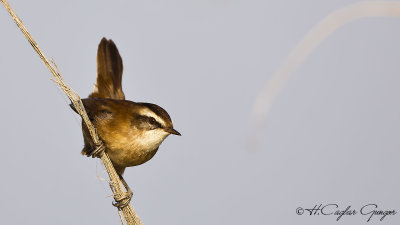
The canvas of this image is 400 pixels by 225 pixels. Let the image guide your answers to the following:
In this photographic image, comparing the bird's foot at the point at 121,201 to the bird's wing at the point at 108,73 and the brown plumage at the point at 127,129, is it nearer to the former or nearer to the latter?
the brown plumage at the point at 127,129

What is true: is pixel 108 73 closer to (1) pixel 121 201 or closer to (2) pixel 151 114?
(2) pixel 151 114

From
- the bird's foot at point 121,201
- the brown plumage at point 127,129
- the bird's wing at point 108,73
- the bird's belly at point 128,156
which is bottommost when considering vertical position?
the bird's foot at point 121,201

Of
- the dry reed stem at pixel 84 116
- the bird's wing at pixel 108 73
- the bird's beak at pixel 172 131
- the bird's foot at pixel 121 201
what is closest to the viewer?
the dry reed stem at pixel 84 116

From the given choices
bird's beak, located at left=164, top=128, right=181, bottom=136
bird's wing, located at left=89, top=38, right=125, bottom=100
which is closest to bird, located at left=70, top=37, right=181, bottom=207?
bird's beak, located at left=164, top=128, right=181, bottom=136

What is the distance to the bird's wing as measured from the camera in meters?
5.24

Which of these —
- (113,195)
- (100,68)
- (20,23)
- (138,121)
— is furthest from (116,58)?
(20,23)

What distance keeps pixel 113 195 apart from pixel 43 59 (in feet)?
3.83

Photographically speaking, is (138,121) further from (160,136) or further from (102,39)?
(102,39)

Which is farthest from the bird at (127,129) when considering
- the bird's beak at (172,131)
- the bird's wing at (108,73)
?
the bird's wing at (108,73)

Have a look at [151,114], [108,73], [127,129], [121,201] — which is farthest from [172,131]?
[108,73]

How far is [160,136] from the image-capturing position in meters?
4.37

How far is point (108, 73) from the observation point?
210 inches

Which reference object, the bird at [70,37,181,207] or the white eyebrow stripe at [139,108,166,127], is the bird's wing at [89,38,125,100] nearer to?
the bird at [70,37,181,207]

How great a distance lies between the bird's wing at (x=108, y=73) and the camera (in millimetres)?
5242
